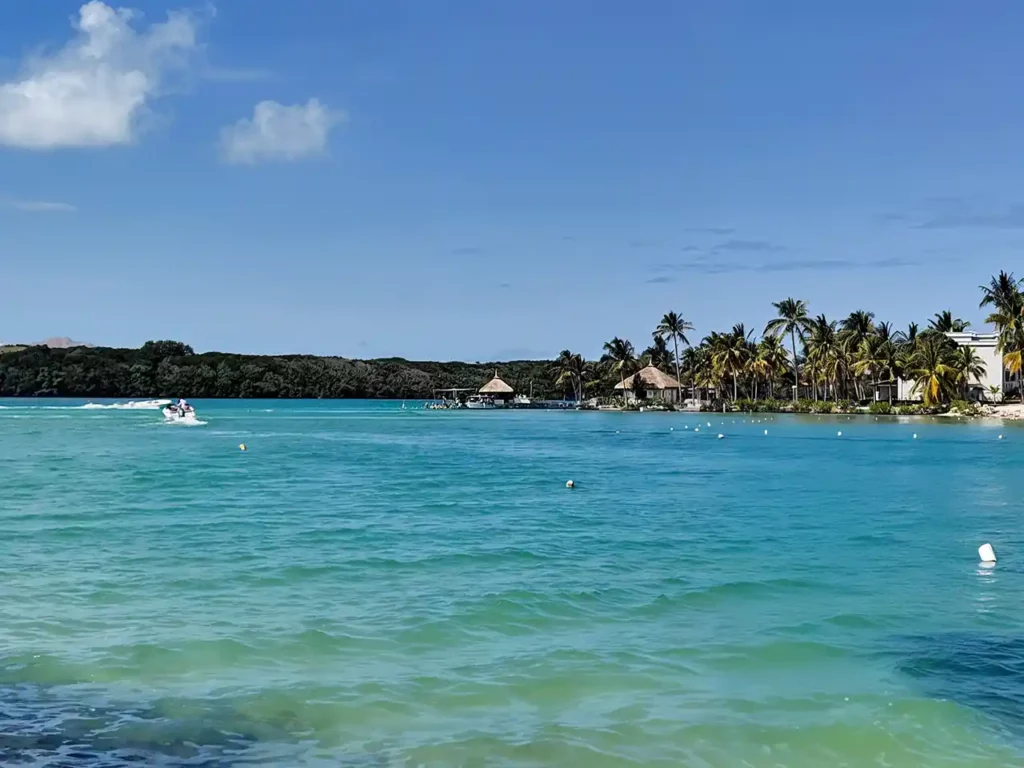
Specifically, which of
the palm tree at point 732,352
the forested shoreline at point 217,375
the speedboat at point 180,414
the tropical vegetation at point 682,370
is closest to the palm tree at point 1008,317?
the tropical vegetation at point 682,370

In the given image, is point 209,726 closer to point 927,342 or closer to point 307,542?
point 307,542

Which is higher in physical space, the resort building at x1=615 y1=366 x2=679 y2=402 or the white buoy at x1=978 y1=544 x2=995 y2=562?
the resort building at x1=615 y1=366 x2=679 y2=402

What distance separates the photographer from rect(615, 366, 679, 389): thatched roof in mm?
102625

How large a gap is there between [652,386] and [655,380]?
71cm

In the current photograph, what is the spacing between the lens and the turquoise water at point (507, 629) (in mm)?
6805

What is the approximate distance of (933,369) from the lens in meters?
70.4

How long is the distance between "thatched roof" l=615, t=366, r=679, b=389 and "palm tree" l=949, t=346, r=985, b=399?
32.1 meters

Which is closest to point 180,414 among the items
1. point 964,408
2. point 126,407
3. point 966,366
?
point 126,407

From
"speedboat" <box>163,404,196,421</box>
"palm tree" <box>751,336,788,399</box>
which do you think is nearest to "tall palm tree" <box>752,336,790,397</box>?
"palm tree" <box>751,336,788,399</box>

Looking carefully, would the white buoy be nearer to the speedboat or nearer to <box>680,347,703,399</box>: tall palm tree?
the speedboat

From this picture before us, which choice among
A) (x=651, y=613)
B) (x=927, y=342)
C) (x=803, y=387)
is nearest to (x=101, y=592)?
(x=651, y=613)

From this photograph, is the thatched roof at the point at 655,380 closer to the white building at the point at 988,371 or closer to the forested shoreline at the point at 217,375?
the white building at the point at 988,371

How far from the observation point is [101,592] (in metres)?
11.4

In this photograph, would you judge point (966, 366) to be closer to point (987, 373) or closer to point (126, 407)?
point (987, 373)
